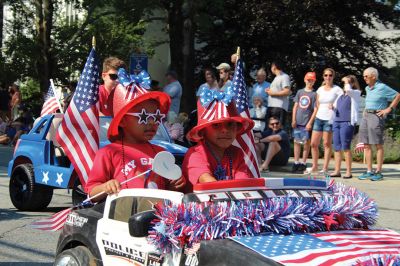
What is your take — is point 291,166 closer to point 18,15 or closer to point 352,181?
point 352,181

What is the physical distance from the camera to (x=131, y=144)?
18.6ft

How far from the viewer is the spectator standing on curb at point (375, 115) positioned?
13.1 meters

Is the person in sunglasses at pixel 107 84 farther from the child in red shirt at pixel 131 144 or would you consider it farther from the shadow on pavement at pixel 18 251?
the child in red shirt at pixel 131 144

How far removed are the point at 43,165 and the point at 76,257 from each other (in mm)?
4602

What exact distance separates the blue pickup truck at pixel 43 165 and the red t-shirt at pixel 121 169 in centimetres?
365

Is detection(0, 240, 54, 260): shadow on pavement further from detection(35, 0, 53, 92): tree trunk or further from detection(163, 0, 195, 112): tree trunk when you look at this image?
detection(35, 0, 53, 92): tree trunk

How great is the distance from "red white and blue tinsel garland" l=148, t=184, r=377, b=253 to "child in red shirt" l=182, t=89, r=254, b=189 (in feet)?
3.09

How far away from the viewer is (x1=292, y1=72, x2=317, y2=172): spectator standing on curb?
14109 millimetres

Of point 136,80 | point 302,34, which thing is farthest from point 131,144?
point 302,34

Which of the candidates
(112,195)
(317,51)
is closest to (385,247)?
(112,195)

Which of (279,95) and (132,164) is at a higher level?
(279,95)

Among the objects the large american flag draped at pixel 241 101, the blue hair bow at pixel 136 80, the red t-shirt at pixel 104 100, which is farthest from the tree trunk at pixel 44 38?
the blue hair bow at pixel 136 80

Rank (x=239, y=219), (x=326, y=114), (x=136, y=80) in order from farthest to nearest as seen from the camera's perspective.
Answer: (x=326, y=114), (x=136, y=80), (x=239, y=219)

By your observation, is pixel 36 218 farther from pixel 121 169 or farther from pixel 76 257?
pixel 76 257
